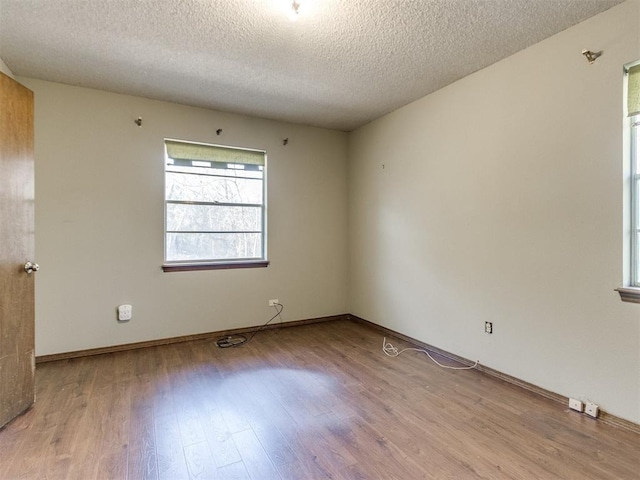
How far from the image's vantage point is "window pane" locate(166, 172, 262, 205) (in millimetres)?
3479

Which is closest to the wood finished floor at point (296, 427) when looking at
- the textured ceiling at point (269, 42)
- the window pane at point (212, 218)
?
the window pane at point (212, 218)

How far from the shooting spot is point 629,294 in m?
1.91

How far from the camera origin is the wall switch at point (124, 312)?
10.5 feet

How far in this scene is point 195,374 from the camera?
269 cm

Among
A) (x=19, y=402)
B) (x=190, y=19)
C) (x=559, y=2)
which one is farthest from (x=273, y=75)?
(x=19, y=402)

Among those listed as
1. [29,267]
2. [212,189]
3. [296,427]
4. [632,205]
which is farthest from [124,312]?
[632,205]

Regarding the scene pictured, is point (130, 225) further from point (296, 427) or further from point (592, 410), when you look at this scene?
point (592, 410)

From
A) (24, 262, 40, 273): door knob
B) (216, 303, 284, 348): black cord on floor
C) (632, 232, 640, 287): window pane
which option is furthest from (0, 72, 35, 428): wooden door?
(632, 232, 640, 287): window pane

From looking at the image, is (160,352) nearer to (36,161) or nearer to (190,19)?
(36,161)

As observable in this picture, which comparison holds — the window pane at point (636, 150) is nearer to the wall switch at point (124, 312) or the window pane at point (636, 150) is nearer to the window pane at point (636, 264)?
the window pane at point (636, 264)

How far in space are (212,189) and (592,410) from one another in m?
3.68

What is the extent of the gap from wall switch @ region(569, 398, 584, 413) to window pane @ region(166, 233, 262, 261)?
3.09 metres

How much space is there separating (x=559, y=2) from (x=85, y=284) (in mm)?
4197

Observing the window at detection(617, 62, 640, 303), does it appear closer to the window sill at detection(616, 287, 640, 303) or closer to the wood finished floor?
the window sill at detection(616, 287, 640, 303)
